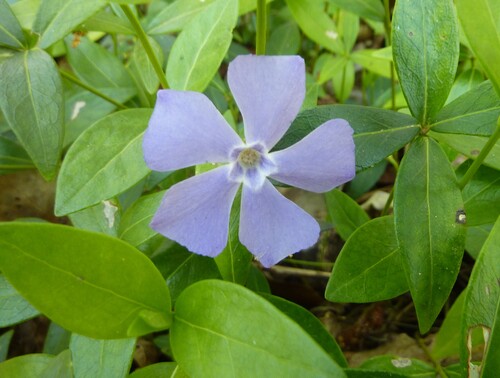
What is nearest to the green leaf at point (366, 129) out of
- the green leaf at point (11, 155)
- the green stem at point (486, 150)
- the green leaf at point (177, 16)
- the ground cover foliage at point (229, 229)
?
the ground cover foliage at point (229, 229)

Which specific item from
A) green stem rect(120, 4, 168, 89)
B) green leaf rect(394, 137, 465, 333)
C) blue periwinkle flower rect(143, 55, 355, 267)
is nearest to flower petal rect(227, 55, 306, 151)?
blue periwinkle flower rect(143, 55, 355, 267)

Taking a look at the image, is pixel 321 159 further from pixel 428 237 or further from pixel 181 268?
pixel 181 268

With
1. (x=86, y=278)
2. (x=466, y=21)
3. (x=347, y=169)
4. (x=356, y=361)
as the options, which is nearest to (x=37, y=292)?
(x=86, y=278)

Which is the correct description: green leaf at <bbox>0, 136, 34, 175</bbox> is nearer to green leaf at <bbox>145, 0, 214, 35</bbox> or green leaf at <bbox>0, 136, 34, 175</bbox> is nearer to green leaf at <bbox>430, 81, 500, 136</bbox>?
green leaf at <bbox>145, 0, 214, 35</bbox>

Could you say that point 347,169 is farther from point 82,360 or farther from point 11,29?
point 11,29

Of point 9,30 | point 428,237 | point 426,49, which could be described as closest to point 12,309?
point 9,30

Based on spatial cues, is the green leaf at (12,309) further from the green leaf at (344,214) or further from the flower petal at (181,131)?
the green leaf at (344,214)
